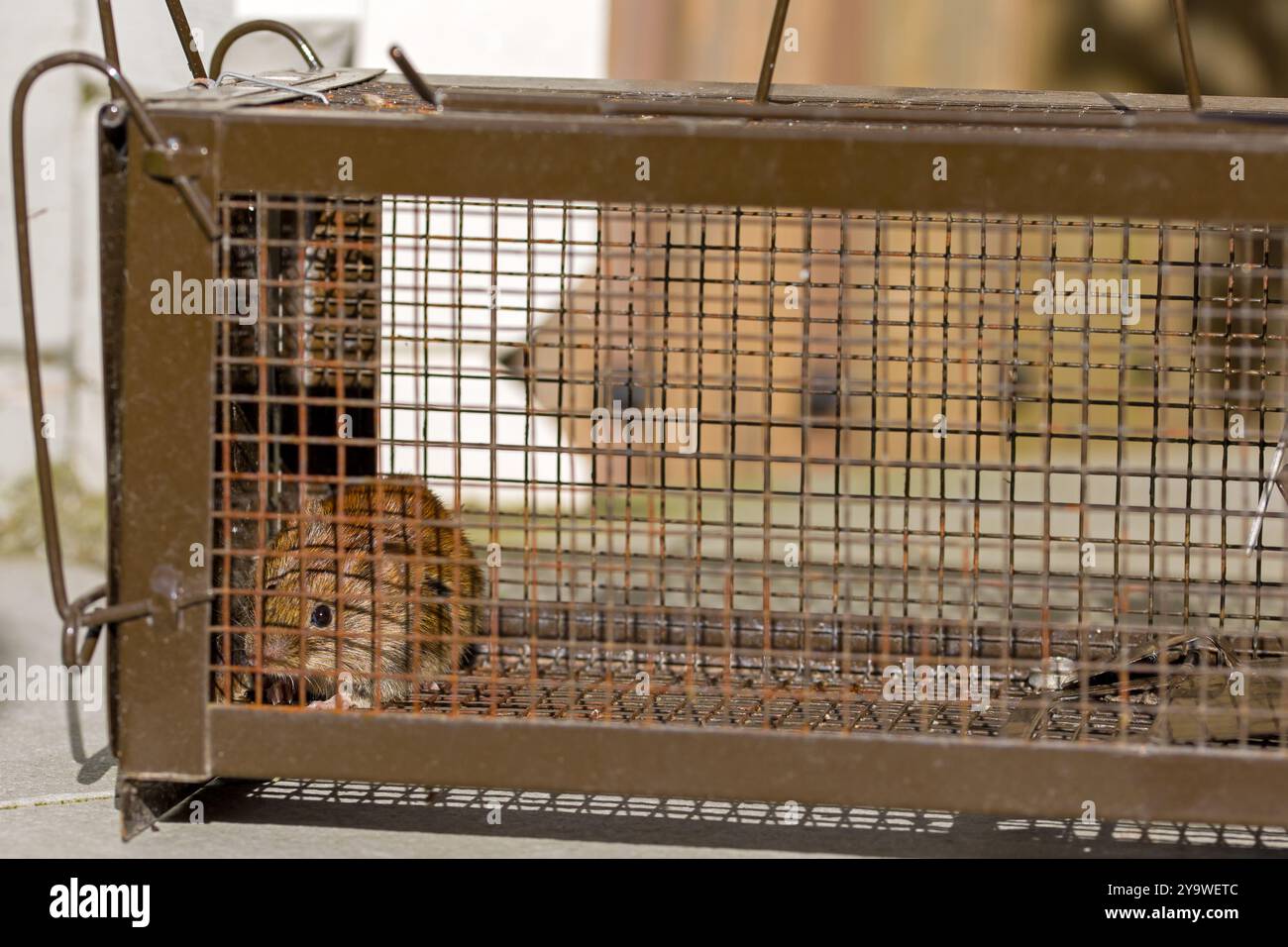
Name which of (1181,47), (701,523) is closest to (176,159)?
(701,523)

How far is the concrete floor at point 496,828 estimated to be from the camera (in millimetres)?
3104

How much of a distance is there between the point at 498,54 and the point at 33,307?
4095mm

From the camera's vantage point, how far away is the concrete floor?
10.2 ft

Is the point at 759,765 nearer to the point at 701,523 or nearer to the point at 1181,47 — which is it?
the point at 701,523

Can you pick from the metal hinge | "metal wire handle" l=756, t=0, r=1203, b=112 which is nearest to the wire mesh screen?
the metal hinge

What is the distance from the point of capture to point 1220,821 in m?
2.73

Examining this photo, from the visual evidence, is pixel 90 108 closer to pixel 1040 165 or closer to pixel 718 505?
pixel 718 505

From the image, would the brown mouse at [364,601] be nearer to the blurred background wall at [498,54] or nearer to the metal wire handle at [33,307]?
the metal wire handle at [33,307]

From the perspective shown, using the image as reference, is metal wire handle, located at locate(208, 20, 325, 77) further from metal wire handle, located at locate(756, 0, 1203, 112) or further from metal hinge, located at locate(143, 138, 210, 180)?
metal wire handle, located at locate(756, 0, 1203, 112)

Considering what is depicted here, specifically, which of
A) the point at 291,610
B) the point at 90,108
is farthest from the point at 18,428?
the point at 291,610

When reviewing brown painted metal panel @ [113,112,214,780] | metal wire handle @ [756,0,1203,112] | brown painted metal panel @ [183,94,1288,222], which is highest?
metal wire handle @ [756,0,1203,112]

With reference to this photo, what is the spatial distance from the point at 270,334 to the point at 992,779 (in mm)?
1962

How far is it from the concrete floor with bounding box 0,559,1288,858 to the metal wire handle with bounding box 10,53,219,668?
475 millimetres

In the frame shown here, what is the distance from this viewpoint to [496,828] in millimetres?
3252
